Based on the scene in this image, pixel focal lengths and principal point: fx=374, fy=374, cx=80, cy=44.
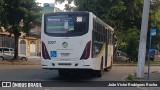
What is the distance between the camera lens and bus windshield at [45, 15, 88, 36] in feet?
60.4

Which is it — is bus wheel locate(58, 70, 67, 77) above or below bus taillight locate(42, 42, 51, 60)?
below

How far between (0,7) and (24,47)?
29948 mm

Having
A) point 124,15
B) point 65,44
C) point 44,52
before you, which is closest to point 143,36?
point 65,44

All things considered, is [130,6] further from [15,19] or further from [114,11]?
[15,19]

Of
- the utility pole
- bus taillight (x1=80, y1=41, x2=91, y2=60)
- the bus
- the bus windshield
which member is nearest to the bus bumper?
the bus

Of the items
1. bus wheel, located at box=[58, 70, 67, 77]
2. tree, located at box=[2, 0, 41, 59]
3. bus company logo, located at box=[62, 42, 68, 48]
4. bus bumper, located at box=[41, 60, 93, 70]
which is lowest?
bus wheel, located at box=[58, 70, 67, 77]

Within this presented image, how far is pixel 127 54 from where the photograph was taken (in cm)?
4616

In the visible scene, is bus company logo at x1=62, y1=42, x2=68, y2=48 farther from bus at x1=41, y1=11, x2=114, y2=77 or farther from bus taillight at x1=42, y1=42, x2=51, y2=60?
bus taillight at x1=42, y1=42, x2=51, y2=60

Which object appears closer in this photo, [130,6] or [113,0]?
[113,0]

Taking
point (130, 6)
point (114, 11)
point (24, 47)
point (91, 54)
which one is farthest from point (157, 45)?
point (91, 54)

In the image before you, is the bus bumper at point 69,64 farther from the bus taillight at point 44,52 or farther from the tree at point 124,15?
the tree at point 124,15

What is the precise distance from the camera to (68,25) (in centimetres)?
1850

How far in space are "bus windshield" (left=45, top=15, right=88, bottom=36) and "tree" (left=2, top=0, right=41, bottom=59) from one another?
58.6 ft

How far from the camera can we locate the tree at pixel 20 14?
119 feet
